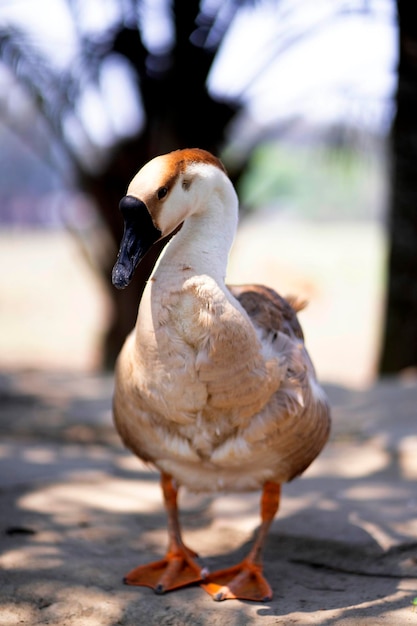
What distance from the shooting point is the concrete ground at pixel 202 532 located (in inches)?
122

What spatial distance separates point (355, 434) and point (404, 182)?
11.5 ft

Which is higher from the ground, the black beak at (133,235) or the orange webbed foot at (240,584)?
the black beak at (133,235)

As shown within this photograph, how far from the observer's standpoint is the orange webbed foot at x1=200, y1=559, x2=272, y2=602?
3299 mm

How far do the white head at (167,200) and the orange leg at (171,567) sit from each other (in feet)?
4.08

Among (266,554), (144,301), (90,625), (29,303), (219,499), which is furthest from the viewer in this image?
(29,303)

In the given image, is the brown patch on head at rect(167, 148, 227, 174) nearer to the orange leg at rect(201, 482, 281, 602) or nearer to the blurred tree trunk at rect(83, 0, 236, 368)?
the orange leg at rect(201, 482, 281, 602)

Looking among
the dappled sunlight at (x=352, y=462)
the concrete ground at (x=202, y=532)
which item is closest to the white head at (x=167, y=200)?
the concrete ground at (x=202, y=532)

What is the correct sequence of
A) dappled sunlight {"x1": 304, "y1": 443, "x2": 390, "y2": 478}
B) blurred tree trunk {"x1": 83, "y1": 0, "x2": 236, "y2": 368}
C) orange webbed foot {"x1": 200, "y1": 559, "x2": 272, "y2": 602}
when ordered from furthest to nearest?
blurred tree trunk {"x1": 83, "y1": 0, "x2": 236, "y2": 368} < dappled sunlight {"x1": 304, "y1": 443, "x2": 390, "y2": 478} < orange webbed foot {"x1": 200, "y1": 559, "x2": 272, "y2": 602}

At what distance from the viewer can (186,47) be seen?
8469 mm

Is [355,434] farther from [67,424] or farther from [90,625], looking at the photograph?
[90,625]

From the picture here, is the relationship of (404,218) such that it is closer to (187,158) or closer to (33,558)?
(187,158)

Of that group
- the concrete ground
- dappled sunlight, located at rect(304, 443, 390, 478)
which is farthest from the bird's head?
dappled sunlight, located at rect(304, 443, 390, 478)

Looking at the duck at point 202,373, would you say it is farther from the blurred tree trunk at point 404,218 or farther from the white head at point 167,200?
the blurred tree trunk at point 404,218

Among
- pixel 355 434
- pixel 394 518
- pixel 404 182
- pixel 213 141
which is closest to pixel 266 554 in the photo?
pixel 394 518
